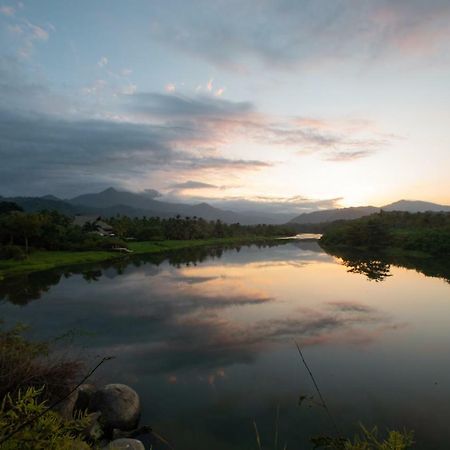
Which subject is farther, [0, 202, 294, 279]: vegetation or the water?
[0, 202, 294, 279]: vegetation

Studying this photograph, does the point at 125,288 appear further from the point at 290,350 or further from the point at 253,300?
the point at 290,350

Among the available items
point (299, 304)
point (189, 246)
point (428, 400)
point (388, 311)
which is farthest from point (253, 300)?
point (189, 246)

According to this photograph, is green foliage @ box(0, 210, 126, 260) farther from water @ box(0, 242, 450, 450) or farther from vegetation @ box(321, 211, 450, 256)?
vegetation @ box(321, 211, 450, 256)

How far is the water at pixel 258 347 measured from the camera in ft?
44.8

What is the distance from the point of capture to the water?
1364 cm

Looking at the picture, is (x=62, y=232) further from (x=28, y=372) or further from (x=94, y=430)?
(x=94, y=430)

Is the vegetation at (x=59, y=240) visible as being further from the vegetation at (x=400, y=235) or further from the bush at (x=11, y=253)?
the vegetation at (x=400, y=235)

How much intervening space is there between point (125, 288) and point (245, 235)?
373 ft

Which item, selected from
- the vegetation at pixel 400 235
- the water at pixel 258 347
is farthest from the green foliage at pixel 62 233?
the vegetation at pixel 400 235

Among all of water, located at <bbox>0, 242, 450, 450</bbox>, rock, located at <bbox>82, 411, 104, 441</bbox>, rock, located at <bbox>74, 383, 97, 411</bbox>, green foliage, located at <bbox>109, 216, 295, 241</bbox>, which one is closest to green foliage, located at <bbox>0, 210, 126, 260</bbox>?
water, located at <bbox>0, 242, 450, 450</bbox>

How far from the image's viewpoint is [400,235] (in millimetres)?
92312

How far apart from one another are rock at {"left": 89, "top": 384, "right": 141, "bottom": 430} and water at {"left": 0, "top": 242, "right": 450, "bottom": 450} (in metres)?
Answer: 0.91

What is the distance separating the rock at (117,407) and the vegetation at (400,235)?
73.6 metres

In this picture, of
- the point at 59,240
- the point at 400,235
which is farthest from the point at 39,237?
the point at 400,235
